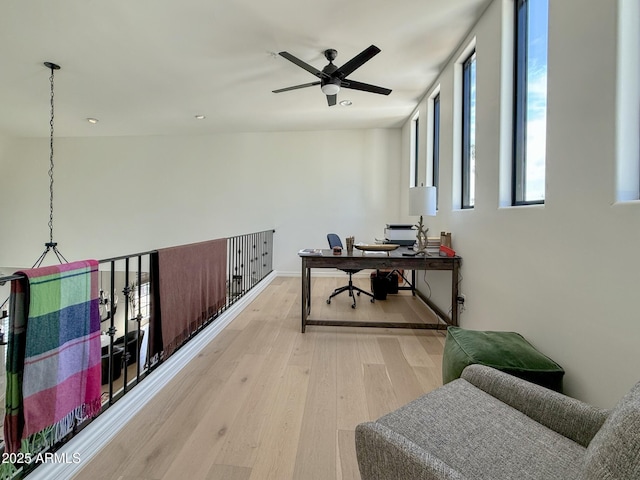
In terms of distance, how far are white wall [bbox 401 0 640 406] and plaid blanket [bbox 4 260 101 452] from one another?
228 cm

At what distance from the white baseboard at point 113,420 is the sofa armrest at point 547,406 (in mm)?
1734

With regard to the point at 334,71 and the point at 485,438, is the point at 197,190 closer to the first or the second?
the point at 334,71

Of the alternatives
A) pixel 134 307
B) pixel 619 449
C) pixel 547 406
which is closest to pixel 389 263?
pixel 547 406

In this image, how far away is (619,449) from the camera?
0.52 metres

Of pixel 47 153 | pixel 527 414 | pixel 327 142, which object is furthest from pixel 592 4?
pixel 47 153

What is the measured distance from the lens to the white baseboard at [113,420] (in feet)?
3.89

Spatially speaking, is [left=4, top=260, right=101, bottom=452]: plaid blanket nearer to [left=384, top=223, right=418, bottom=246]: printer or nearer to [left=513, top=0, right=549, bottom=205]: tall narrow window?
[left=513, top=0, right=549, bottom=205]: tall narrow window

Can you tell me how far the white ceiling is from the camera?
7.41 feet

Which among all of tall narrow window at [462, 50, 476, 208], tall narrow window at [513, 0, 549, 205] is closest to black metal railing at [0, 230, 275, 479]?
tall narrow window at [513, 0, 549, 205]

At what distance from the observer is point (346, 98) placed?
12.8 ft

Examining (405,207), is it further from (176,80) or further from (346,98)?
(176,80)

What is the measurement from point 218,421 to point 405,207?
439cm

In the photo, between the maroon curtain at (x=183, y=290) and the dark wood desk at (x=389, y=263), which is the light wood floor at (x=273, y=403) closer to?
the dark wood desk at (x=389, y=263)

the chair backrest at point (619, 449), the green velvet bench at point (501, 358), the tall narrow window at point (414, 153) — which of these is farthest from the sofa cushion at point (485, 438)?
the tall narrow window at point (414, 153)
